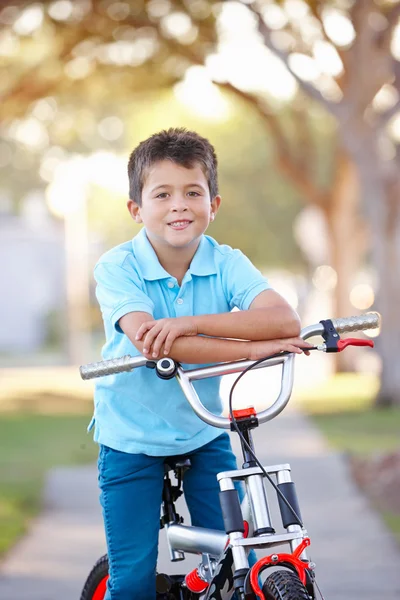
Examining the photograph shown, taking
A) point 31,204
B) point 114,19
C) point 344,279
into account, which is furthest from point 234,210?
point 31,204

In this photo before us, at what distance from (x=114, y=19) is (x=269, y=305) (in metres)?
14.2

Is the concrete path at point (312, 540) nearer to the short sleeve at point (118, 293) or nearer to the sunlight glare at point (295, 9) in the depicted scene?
the short sleeve at point (118, 293)

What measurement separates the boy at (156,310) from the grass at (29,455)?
2.10 metres

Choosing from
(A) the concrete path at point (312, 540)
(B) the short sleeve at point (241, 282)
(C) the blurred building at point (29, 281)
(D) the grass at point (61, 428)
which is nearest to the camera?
(B) the short sleeve at point (241, 282)

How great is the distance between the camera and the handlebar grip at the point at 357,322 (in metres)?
2.98

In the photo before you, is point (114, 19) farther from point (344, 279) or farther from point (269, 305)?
point (269, 305)

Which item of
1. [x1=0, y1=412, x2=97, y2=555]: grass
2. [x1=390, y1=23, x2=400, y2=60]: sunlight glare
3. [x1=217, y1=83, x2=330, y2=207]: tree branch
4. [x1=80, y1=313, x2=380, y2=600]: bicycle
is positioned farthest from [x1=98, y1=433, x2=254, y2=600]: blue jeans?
[x1=217, y1=83, x2=330, y2=207]: tree branch

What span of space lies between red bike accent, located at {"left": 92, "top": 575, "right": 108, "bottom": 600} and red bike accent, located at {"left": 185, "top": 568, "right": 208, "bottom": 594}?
45 cm

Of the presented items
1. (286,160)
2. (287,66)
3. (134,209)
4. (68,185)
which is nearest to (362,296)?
(68,185)

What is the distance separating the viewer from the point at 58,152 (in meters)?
34.6

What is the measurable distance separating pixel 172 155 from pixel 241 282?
0.40 metres

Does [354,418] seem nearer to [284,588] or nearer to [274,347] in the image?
[274,347]

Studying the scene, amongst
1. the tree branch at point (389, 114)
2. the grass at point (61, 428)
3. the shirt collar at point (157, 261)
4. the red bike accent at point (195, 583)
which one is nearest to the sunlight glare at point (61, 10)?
the tree branch at point (389, 114)

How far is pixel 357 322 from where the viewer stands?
3.00m
